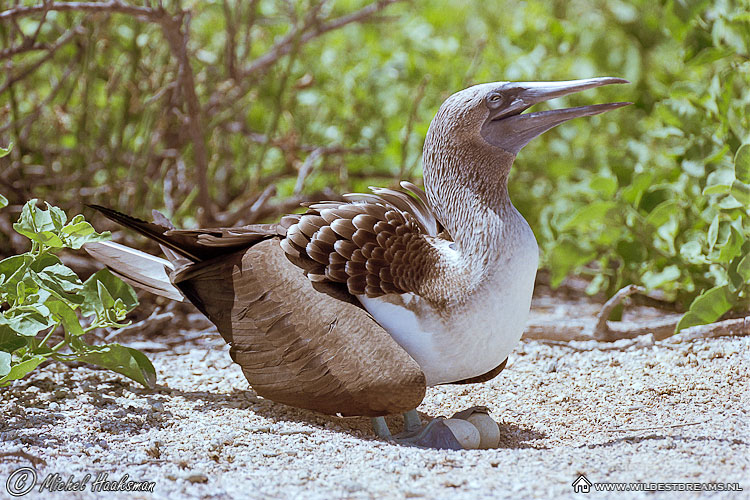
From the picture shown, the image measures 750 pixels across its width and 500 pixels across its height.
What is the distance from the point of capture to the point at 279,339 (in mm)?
3293

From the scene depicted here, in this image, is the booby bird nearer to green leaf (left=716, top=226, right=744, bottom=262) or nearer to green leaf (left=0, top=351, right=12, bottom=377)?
green leaf (left=0, top=351, right=12, bottom=377)

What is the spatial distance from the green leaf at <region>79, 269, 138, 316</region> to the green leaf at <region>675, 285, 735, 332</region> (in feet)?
8.44

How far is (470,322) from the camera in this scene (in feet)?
9.98

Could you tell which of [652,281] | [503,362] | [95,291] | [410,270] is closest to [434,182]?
[410,270]

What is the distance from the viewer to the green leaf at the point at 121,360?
3.35 m

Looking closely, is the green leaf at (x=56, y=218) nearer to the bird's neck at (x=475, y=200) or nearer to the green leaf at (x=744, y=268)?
the bird's neck at (x=475, y=200)

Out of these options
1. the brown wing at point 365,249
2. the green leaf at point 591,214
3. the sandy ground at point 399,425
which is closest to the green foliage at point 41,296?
the sandy ground at point 399,425

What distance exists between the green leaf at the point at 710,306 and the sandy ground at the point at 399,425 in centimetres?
13

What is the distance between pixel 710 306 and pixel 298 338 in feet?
6.84

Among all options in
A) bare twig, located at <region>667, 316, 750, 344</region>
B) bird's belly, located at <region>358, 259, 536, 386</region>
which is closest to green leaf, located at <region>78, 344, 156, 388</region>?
bird's belly, located at <region>358, 259, 536, 386</region>

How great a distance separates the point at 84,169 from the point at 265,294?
2.76 m

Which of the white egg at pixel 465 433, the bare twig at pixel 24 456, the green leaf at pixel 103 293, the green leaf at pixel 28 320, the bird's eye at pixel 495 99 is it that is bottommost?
the white egg at pixel 465 433

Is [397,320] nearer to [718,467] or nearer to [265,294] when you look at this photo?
[265,294]

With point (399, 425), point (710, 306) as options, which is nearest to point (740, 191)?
point (710, 306)
